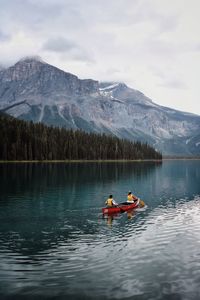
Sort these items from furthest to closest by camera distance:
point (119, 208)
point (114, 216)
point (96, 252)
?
point (119, 208)
point (114, 216)
point (96, 252)

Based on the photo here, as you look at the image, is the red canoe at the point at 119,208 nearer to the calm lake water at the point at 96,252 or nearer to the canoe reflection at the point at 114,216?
the canoe reflection at the point at 114,216

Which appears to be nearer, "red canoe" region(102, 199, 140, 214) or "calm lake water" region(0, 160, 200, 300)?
"calm lake water" region(0, 160, 200, 300)

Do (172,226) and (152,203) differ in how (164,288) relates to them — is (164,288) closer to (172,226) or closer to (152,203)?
(172,226)

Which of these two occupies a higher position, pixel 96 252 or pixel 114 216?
pixel 96 252

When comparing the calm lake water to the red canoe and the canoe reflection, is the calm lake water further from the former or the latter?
the red canoe

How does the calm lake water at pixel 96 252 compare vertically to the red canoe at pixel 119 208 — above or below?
below

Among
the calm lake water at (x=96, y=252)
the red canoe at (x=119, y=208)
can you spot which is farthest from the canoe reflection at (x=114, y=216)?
the red canoe at (x=119, y=208)

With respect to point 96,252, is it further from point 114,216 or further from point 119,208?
point 119,208

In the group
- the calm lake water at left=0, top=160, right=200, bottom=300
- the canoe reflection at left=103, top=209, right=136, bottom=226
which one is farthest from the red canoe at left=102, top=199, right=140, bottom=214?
the calm lake water at left=0, top=160, right=200, bottom=300

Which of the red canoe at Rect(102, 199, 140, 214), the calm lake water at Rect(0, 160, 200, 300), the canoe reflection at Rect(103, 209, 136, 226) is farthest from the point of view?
the red canoe at Rect(102, 199, 140, 214)

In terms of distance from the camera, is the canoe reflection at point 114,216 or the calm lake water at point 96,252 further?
the canoe reflection at point 114,216

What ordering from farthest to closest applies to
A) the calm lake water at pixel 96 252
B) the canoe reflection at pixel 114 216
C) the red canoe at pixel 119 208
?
the red canoe at pixel 119 208 → the canoe reflection at pixel 114 216 → the calm lake water at pixel 96 252

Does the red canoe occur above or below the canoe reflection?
above

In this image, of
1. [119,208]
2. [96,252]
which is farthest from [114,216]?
[96,252]
